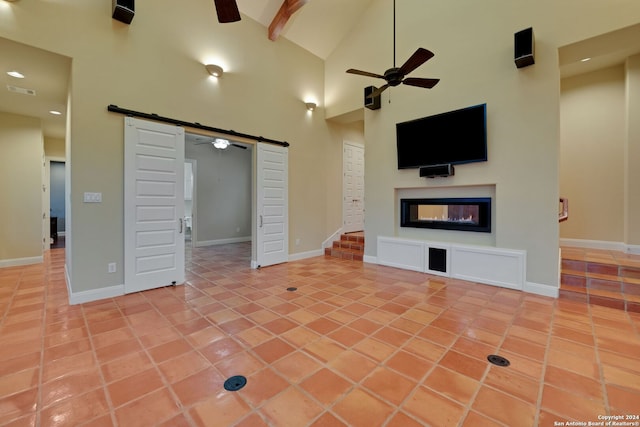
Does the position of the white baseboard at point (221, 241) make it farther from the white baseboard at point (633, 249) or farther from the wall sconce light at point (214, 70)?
the white baseboard at point (633, 249)

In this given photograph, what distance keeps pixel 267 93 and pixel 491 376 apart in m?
5.52

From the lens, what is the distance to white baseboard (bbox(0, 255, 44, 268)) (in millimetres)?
5055

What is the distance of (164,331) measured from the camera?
2.64m

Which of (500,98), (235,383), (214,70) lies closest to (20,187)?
(214,70)

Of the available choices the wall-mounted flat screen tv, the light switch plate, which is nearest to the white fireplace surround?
the wall-mounted flat screen tv

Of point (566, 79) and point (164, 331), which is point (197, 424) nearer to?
point (164, 331)

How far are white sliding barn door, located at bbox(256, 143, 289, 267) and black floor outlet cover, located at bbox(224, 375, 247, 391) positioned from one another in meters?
3.30

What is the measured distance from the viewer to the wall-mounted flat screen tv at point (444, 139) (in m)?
4.12

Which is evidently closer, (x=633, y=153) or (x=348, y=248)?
(x=633, y=153)

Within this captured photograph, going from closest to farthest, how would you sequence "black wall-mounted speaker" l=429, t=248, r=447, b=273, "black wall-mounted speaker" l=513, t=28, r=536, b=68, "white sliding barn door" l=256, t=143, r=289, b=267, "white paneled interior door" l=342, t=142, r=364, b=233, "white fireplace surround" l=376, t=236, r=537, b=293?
"black wall-mounted speaker" l=513, t=28, r=536, b=68
"white fireplace surround" l=376, t=236, r=537, b=293
"black wall-mounted speaker" l=429, t=248, r=447, b=273
"white sliding barn door" l=256, t=143, r=289, b=267
"white paneled interior door" l=342, t=142, r=364, b=233

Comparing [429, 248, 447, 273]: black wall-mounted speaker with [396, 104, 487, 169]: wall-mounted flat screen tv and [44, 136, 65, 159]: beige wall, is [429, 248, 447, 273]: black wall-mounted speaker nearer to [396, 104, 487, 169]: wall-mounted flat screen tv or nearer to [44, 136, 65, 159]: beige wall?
[396, 104, 487, 169]: wall-mounted flat screen tv

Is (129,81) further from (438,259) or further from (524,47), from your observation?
(438,259)

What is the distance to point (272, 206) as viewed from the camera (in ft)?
17.6

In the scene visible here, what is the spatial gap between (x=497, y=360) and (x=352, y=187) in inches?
214
